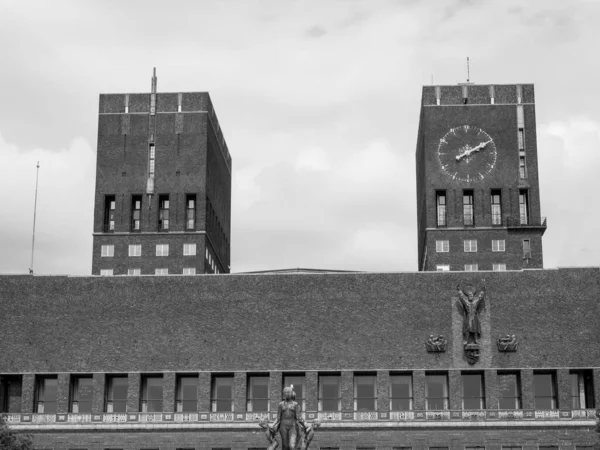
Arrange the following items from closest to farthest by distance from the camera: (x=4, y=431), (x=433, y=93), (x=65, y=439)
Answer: (x=4, y=431), (x=65, y=439), (x=433, y=93)

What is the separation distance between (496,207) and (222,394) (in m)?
42.5

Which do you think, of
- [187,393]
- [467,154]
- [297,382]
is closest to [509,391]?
[297,382]

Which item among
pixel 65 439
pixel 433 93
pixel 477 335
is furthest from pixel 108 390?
pixel 433 93

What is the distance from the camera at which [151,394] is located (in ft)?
382

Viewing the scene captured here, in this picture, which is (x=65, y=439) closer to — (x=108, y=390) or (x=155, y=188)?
(x=108, y=390)

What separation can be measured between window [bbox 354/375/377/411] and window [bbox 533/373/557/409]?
42.5ft

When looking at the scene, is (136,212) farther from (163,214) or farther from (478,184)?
(478,184)

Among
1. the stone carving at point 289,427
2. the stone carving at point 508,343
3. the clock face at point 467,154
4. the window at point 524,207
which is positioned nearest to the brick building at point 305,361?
the stone carving at point 508,343

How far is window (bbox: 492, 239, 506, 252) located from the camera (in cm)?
14412

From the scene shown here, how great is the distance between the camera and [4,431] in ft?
309

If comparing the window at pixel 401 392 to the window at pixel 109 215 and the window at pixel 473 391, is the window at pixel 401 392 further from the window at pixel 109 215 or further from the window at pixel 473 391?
the window at pixel 109 215

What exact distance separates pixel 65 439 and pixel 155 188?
40484mm

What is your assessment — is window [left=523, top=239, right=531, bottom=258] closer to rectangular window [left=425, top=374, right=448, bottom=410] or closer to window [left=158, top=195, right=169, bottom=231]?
rectangular window [left=425, top=374, right=448, bottom=410]

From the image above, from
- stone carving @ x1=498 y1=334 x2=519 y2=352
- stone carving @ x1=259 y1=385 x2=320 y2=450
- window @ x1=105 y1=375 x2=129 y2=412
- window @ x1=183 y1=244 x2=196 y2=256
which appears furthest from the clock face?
stone carving @ x1=259 y1=385 x2=320 y2=450
